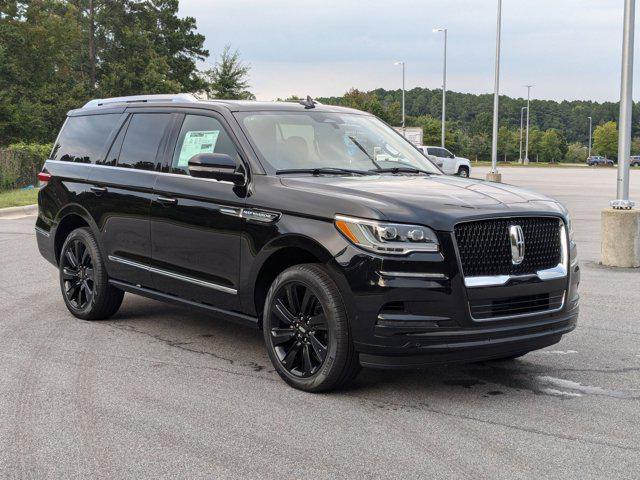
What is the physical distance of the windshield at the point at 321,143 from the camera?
5828 millimetres

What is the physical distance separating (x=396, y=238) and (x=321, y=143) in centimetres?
161

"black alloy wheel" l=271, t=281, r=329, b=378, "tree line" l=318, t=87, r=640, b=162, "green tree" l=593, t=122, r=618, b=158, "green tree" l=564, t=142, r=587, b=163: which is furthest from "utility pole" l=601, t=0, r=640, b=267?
"green tree" l=564, t=142, r=587, b=163

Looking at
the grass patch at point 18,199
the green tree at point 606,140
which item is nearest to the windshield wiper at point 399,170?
the grass patch at point 18,199

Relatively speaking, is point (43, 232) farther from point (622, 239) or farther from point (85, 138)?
point (622, 239)

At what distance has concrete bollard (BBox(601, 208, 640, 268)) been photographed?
1088 cm

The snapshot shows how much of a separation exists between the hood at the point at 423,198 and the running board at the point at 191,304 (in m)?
0.99

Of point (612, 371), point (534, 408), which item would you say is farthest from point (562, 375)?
point (534, 408)

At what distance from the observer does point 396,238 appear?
15.4ft

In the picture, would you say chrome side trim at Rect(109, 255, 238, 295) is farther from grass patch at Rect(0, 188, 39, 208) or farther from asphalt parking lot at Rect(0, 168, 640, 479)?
grass patch at Rect(0, 188, 39, 208)

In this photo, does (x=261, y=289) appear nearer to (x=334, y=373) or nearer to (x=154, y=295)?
(x=334, y=373)

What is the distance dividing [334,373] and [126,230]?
8.56 ft

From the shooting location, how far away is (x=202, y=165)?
5512mm

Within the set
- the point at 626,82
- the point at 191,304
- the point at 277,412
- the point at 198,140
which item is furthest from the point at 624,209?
the point at 277,412

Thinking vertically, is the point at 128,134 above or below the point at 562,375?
above
